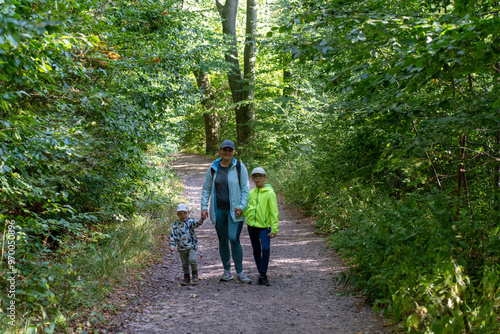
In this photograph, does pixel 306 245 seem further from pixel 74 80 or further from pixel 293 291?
pixel 74 80

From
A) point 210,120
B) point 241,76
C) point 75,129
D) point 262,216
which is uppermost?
point 241,76

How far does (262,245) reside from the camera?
19.8ft

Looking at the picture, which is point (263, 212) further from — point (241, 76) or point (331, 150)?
point (241, 76)

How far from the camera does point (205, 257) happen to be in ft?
26.7

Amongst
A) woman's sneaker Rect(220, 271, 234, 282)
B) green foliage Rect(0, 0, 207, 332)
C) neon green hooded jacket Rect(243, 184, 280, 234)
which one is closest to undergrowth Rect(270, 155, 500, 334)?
neon green hooded jacket Rect(243, 184, 280, 234)

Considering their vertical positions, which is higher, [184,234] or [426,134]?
[426,134]

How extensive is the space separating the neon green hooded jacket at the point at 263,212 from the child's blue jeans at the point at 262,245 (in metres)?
0.11

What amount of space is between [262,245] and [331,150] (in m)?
4.36

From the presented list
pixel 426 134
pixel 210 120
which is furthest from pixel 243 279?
pixel 210 120

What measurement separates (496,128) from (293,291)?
11.1 feet

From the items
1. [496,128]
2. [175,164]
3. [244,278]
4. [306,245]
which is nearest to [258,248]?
[244,278]

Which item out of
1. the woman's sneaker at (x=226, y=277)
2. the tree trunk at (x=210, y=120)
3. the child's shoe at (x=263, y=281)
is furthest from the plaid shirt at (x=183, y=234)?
the tree trunk at (x=210, y=120)

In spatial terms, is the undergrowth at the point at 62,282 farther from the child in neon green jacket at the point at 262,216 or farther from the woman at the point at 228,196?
the child in neon green jacket at the point at 262,216

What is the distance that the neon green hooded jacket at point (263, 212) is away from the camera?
6.00 metres
